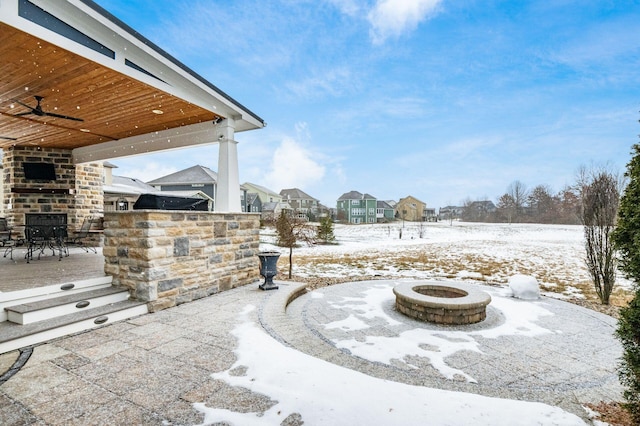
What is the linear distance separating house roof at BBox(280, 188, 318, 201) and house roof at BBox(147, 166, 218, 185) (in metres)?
23.9

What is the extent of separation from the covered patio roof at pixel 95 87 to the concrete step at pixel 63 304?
9.49ft

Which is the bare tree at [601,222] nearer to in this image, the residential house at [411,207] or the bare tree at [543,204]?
the bare tree at [543,204]

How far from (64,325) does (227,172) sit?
3220 mm

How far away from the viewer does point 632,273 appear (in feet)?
6.04

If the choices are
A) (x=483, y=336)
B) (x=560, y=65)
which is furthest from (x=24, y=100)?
(x=560, y=65)

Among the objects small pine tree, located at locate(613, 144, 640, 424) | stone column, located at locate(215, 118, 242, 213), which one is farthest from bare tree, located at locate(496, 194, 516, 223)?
small pine tree, located at locate(613, 144, 640, 424)

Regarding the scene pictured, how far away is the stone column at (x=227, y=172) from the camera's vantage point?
5438 mm

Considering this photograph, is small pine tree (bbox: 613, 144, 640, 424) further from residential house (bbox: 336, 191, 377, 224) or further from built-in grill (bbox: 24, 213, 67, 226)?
residential house (bbox: 336, 191, 377, 224)

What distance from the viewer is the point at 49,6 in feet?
10.1

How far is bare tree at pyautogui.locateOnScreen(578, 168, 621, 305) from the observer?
620 centimetres

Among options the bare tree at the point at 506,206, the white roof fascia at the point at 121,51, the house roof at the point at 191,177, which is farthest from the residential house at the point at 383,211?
the white roof fascia at the point at 121,51

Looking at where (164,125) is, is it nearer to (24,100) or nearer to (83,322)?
(24,100)

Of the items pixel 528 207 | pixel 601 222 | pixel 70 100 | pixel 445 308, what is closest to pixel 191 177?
pixel 70 100

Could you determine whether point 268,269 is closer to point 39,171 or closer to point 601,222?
point 601,222
